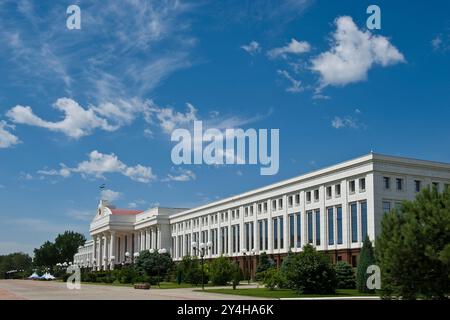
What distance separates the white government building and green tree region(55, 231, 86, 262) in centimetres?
7622

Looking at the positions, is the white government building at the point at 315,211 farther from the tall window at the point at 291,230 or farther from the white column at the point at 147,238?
the white column at the point at 147,238

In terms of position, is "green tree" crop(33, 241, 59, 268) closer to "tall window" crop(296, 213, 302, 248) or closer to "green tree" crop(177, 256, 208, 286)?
"green tree" crop(177, 256, 208, 286)

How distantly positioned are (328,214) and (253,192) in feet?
54.6

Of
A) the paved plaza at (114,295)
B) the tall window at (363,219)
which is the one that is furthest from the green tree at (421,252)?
the tall window at (363,219)

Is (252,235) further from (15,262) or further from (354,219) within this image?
(15,262)

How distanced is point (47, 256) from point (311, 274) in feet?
445

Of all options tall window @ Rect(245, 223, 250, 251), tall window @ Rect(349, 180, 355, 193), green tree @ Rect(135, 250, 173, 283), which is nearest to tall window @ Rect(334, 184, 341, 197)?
tall window @ Rect(349, 180, 355, 193)

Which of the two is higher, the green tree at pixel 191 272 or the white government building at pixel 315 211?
the white government building at pixel 315 211

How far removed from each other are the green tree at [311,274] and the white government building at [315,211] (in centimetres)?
859

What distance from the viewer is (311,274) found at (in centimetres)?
3781

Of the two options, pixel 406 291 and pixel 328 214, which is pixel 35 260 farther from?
pixel 406 291

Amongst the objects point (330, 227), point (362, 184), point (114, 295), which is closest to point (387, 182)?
point (362, 184)

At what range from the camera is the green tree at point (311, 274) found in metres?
37.7
